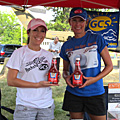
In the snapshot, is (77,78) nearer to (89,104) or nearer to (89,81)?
(89,81)

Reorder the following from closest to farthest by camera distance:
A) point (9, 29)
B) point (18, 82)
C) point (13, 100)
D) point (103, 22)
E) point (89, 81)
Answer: point (18, 82), point (89, 81), point (103, 22), point (13, 100), point (9, 29)

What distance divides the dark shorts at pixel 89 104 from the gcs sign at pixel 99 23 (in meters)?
1.88

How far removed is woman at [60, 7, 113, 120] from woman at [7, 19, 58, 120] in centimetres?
29

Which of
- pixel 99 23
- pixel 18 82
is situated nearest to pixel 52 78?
pixel 18 82

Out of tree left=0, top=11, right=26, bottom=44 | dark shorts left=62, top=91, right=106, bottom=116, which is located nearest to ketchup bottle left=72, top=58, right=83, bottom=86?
dark shorts left=62, top=91, right=106, bottom=116

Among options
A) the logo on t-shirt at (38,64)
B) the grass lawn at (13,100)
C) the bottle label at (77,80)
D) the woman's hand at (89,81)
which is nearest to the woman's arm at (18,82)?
the logo on t-shirt at (38,64)

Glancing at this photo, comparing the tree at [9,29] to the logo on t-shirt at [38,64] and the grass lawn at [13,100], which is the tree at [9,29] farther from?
the logo on t-shirt at [38,64]

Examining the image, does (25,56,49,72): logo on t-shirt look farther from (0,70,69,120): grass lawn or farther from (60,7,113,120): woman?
(0,70,69,120): grass lawn

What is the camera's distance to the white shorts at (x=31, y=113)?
1495 millimetres

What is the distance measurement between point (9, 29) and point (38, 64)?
33.0 meters

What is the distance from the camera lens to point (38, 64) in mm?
1535

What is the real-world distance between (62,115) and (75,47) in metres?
2.34

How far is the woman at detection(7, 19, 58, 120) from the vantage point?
4.80 ft

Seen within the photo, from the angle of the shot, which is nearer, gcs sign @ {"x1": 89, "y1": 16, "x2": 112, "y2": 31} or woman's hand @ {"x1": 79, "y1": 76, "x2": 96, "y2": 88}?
woman's hand @ {"x1": 79, "y1": 76, "x2": 96, "y2": 88}
